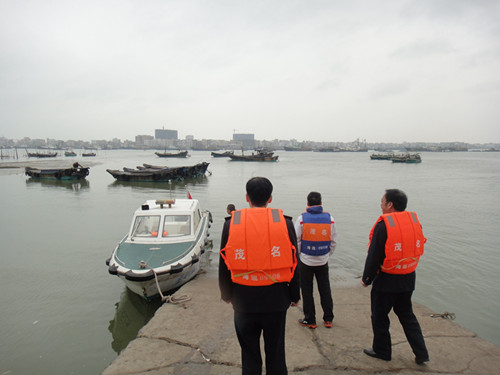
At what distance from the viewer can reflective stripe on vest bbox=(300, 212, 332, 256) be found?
4.57 metres

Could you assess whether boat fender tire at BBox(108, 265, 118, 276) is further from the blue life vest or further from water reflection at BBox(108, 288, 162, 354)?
the blue life vest

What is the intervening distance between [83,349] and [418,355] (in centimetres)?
617

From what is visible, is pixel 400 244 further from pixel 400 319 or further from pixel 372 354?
pixel 372 354

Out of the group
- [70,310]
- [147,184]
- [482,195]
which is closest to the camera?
[70,310]

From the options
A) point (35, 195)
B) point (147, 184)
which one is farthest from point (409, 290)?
point (147, 184)

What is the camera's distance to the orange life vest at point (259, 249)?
258cm

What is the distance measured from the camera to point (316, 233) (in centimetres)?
458

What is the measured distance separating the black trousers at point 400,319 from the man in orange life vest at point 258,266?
174 cm

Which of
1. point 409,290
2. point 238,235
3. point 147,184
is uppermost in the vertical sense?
point 238,235

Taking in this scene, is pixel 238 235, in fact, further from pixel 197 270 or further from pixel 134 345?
pixel 197 270

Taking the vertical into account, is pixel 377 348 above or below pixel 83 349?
above

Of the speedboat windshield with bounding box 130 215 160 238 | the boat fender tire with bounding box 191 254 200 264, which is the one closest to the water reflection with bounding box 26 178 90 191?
the speedboat windshield with bounding box 130 215 160 238

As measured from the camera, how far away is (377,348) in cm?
393

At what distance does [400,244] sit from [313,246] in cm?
131
